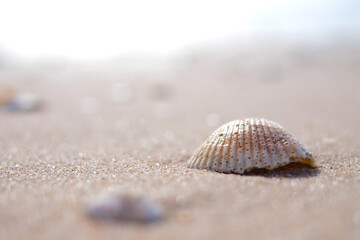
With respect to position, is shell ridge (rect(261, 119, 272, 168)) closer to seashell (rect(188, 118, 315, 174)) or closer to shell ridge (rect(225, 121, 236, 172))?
seashell (rect(188, 118, 315, 174))

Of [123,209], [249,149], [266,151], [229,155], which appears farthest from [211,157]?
[123,209]

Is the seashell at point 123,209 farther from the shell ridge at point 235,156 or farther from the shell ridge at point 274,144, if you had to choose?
the shell ridge at point 274,144

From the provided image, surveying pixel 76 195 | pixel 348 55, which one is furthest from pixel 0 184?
pixel 348 55

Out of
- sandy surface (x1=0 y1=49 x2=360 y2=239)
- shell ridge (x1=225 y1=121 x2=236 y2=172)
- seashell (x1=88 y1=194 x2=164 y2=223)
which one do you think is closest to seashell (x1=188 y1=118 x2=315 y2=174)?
shell ridge (x1=225 y1=121 x2=236 y2=172)

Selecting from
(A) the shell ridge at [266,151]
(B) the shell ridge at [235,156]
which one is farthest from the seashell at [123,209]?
(A) the shell ridge at [266,151]

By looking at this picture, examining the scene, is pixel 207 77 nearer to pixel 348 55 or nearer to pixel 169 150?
pixel 348 55

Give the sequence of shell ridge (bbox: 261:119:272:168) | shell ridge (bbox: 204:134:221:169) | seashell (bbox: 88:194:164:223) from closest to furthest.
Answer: seashell (bbox: 88:194:164:223) → shell ridge (bbox: 261:119:272:168) → shell ridge (bbox: 204:134:221:169)
